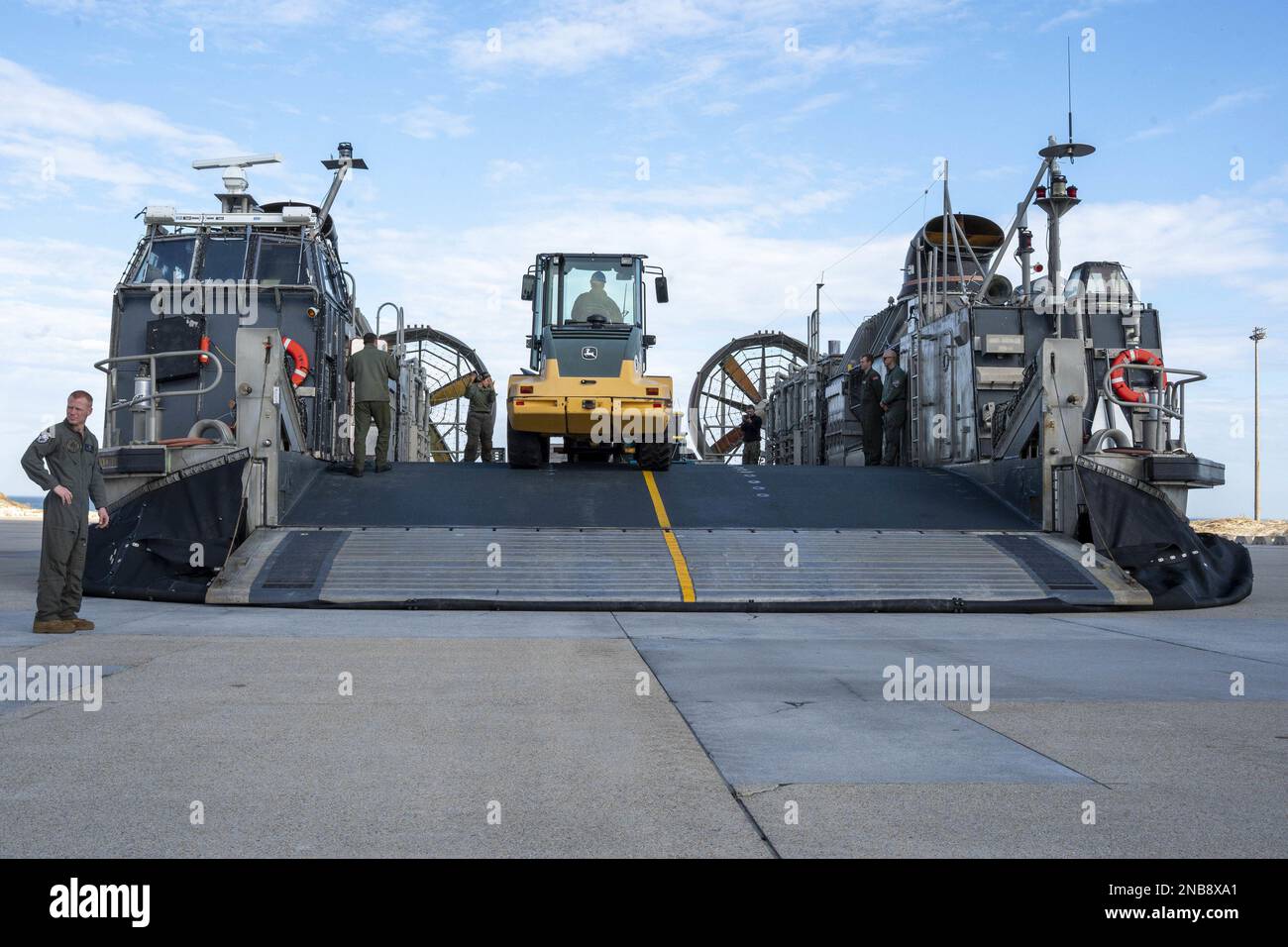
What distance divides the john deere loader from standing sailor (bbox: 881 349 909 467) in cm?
500

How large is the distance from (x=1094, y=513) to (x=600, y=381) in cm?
625

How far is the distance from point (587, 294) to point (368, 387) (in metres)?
3.46

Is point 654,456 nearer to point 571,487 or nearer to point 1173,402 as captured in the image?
point 571,487

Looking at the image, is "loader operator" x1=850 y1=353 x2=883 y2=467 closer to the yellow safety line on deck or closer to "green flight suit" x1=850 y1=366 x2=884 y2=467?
"green flight suit" x1=850 y1=366 x2=884 y2=467

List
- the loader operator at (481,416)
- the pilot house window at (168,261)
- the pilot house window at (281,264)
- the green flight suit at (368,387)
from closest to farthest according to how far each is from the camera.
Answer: the green flight suit at (368,387), the pilot house window at (168,261), the pilot house window at (281,264), the loader operator at (481,416)

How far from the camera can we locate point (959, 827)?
3.86 meters

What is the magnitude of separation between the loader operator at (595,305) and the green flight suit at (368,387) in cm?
275

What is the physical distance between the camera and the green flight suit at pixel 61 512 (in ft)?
28.9

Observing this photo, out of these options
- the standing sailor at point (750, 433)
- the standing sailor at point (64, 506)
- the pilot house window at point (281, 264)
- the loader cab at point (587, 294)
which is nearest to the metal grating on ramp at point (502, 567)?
the standing sailor at point (64, 506)

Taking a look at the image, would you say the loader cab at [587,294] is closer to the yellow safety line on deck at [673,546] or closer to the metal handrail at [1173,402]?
the yellow safety line on deck at [673,546]

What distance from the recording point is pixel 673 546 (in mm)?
12672

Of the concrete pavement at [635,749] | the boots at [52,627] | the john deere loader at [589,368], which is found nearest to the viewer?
the concrete pavement at [635,749]

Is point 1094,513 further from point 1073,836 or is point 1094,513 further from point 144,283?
point 144,283
